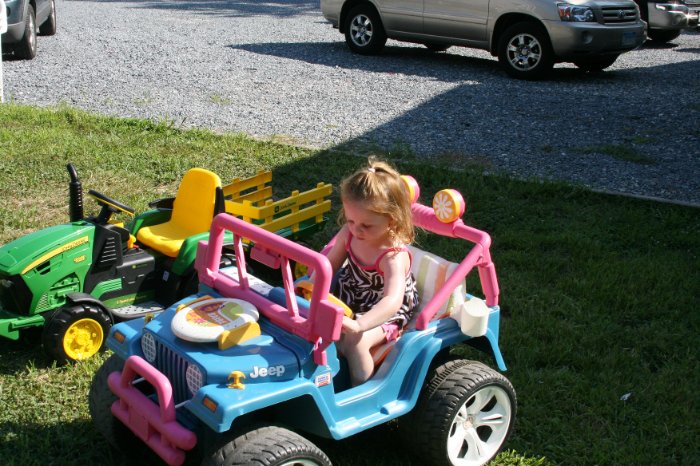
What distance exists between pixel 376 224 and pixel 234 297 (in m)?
0.59

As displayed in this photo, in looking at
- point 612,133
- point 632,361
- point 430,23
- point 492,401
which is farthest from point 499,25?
point 492,401

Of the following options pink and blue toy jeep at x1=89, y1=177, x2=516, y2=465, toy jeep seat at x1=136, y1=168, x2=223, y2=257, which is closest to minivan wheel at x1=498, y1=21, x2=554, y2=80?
toy jeep seat at x1=136, y1=168, x2=223, y2=257

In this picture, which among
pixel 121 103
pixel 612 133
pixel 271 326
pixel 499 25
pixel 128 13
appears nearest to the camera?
pixel 271 326

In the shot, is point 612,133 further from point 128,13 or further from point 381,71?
point 128,13

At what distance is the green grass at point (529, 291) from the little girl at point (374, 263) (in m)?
0.51

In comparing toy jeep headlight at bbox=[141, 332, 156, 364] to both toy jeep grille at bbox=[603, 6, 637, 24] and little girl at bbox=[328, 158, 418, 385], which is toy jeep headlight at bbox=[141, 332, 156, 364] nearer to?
little girl at bbox=[328, 158, 418, 385]

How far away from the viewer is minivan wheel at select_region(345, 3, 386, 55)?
11148 mm

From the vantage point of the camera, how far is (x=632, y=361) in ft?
13.1

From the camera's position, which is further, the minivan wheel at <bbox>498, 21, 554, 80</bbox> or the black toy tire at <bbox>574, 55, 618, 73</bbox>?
the black toy tire at <bbox>574, 55, 618, 73</bbox>

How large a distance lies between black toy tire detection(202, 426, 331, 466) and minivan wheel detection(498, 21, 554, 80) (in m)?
7.86

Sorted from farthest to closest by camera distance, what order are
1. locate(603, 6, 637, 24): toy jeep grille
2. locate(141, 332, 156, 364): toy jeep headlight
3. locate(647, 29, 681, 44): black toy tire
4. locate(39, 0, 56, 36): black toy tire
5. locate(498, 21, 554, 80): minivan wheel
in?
locate(647, 29, 681, 44): black toy tire → locate(39, 0, 56, 36): black toy tire → locate(603, 6, 637, 24): toy jeep grille → locate(498, 21, 554, 80): minivan wheel → locate(141, 332, 156, 364): toy jeep headlight

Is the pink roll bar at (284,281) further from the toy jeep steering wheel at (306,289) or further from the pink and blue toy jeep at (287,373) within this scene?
the toy jeep steering wheel at (306,289)

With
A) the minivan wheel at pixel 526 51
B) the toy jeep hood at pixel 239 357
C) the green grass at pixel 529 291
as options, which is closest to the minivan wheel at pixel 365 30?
the minivan wheel at pixel 526 51

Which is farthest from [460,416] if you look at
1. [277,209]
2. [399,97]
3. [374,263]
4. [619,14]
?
[619,14]
